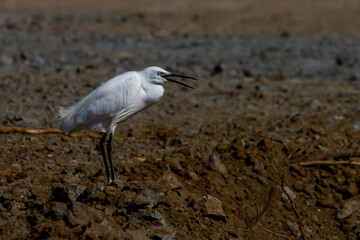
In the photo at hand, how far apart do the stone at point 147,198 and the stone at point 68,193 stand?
0.53 meters

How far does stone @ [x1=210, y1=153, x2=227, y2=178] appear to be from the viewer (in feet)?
21.4

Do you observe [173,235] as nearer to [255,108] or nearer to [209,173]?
[209,173]

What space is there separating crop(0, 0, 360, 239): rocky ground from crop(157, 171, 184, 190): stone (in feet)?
0.03

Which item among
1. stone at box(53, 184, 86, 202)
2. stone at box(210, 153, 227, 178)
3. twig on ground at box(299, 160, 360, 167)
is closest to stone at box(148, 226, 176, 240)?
stone at box(53, 184, 86, 202)

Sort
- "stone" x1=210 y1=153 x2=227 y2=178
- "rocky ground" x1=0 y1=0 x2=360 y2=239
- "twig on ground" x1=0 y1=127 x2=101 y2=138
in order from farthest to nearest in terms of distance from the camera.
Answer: "twig on ground" x1=0 y1=127 x2=101 y2=138
"stone" x1=210 y1=153 x2=227 y2=178
"rocky ground" x1=0 y1=0 x2=360 y2=239

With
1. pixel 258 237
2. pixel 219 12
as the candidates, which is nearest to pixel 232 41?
pixel 219 12

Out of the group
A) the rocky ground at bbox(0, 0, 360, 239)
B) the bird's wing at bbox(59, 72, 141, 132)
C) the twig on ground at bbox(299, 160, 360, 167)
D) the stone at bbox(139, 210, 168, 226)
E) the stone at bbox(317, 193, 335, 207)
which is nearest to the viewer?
the stone at bbox(139, 210, 168, 226)

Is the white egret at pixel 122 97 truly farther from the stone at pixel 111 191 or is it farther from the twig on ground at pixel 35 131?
the twig on ground at pixel 35 131

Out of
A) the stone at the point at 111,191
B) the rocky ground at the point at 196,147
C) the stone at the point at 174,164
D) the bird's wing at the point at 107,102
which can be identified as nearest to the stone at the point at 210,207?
the rocky ground at the point at 196,147

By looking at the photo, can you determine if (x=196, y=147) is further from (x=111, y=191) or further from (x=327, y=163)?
(x=111, y=191)

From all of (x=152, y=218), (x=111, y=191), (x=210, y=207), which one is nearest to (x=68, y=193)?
(x=111, y=191)

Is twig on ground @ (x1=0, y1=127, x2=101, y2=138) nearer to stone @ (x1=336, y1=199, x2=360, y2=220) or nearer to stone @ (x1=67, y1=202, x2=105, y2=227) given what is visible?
stone @ (x1=67, y1=202, x2=105, y2=227)

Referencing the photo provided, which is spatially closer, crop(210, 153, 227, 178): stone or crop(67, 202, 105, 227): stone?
crop(67, 202, 105, 227): stone

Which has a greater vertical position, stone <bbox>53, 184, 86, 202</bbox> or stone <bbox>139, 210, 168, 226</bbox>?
stone <bbox>53, 184, 86, 202</bbox>
